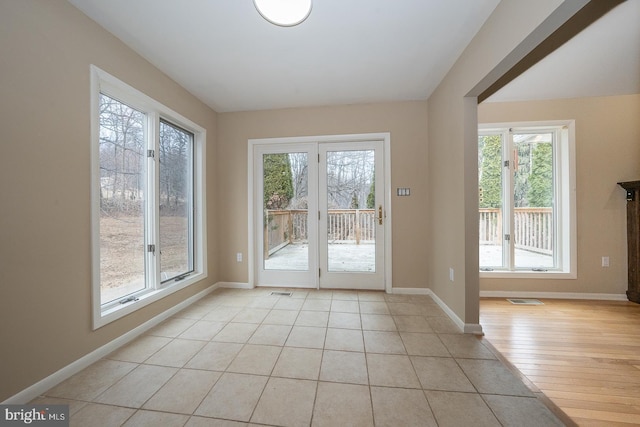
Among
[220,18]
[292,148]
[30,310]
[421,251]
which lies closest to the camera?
[30,310]

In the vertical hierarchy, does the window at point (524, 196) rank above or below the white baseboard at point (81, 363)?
above

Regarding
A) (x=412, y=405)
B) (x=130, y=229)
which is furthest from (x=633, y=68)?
(x=130, y=229)

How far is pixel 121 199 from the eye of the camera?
2023mm

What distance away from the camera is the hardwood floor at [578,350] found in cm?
131

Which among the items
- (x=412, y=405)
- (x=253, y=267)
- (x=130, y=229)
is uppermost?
(x=130, y=229)

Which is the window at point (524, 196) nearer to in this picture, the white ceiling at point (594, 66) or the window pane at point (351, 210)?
the white ceiling at point (594, 66)

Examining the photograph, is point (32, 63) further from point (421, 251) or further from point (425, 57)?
point (421, 251)

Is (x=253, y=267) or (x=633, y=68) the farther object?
(x=253, y=267)

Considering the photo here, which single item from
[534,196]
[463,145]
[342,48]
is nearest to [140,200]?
[342,48]

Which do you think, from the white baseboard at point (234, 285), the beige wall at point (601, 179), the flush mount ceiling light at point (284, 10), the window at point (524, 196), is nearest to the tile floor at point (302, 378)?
the white baseboard at point (234, 285)

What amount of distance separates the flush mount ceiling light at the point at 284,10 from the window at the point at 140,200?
1400 millimetres

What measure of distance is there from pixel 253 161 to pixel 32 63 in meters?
2.11

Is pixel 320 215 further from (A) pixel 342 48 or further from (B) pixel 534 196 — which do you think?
(B) pixel 534 196

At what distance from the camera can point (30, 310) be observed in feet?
→ 4.42
